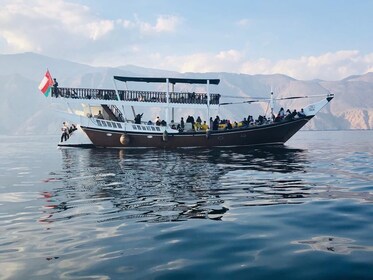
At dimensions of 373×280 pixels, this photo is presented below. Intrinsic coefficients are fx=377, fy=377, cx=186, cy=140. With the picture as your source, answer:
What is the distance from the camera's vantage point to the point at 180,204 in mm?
10930

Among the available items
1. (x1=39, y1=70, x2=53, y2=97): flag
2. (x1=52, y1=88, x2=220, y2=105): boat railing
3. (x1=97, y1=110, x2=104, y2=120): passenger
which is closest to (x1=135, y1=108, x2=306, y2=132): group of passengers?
(x1=52, y1=88, x2=220, y2=105): boat railing

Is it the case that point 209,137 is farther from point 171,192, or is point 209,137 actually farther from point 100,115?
point 171,192

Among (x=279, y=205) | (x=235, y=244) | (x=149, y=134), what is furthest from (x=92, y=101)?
(x=235, y=244)

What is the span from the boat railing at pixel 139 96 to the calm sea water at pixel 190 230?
82.4 ft

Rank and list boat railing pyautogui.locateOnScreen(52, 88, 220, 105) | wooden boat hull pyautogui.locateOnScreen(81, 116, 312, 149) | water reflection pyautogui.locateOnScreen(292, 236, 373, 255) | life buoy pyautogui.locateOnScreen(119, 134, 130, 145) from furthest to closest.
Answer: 1. boat railing pyautogui.locateOnScreen(52, 88, 220, 105)
2. life buoy pyautogui.locateOnScreen(119, 134, 130, 145)
3. wooden boat hull pyautogui.locateOnScreen(81, 116, 312, 149)
4. water reflection pyautogui.locateOnScreen(292, 236, 373, 255)

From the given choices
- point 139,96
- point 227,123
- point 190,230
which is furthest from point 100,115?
point 190,230

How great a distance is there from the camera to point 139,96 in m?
40.4

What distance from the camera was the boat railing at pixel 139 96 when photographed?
131 feet

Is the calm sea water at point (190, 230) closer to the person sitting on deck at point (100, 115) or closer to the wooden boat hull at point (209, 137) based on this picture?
the wooden boat hull at point (209, 137)

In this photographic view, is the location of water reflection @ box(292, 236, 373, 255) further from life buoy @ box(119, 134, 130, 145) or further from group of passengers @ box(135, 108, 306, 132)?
life buoy @ box(119, 134, 130, 145)

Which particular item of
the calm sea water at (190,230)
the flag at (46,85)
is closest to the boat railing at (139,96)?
the flag at (46,85)

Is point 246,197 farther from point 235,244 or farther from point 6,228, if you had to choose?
point 6,228

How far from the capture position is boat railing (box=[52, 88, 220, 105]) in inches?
1569

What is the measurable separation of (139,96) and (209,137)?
9.00m
